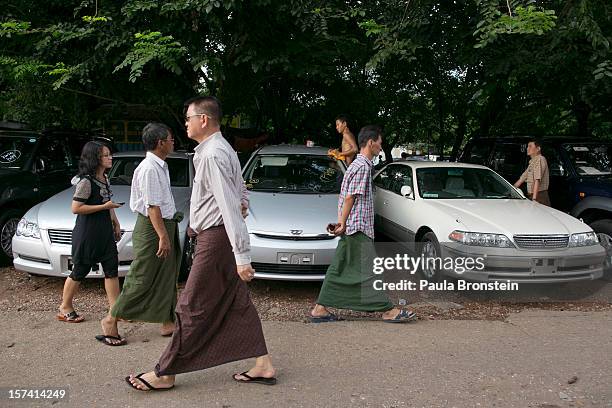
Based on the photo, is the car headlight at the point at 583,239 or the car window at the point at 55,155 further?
the car window at the point at 55,155

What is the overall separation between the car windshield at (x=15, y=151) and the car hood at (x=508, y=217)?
18.4 feet

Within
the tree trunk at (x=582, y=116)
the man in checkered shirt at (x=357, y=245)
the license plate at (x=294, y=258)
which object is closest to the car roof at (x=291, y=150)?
the license plate at (x=294, y=258)

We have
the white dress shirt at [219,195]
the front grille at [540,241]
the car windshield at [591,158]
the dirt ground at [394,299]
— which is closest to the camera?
the white dress shirt at [219,195]

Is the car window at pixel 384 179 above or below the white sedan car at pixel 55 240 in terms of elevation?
above

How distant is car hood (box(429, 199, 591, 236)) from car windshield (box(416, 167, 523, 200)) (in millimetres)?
298

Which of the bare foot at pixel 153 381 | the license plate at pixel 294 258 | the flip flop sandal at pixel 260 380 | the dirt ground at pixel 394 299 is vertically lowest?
the dirt ground at pixel 394 299

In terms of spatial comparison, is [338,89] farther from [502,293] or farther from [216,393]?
[216,393]

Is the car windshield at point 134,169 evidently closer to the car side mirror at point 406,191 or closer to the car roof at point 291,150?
the car roof at point 291,150

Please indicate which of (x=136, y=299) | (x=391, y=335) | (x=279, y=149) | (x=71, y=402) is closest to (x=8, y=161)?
(x=279, y=149)

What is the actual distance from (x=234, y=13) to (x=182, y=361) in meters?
5.62

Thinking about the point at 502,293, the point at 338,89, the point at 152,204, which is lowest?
the point at 502,293

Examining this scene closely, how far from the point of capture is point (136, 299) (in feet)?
13.9

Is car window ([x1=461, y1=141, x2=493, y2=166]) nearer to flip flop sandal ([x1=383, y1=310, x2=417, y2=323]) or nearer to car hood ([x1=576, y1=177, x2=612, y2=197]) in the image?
car hood ([x1=576, y1=177, x2=612, y2=197])

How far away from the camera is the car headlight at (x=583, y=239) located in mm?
5641
